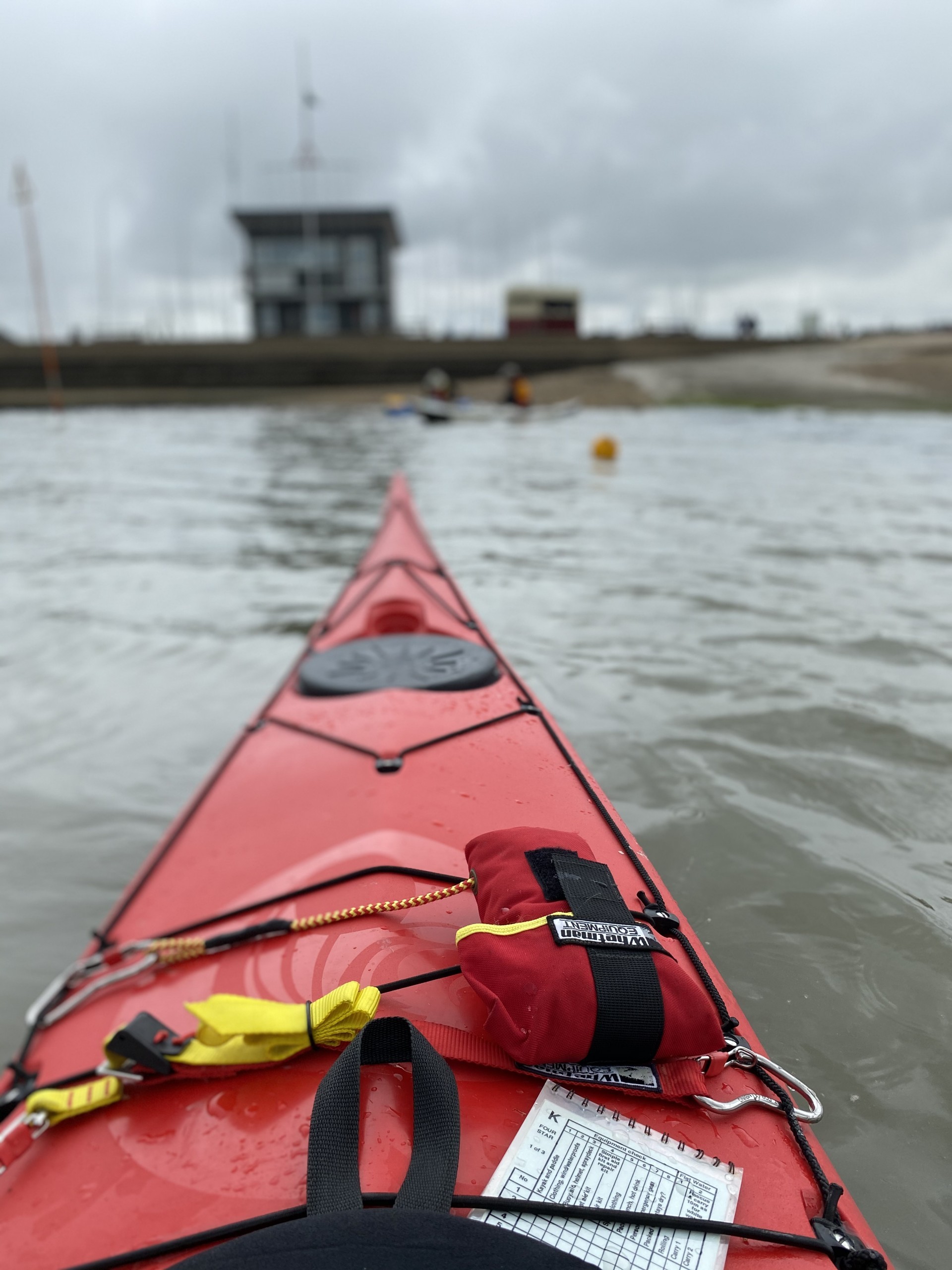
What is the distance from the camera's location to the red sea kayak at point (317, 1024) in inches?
37.4

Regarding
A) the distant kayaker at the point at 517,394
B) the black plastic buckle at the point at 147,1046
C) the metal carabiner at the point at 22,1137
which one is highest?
the distant kayaker at the point at 517,394

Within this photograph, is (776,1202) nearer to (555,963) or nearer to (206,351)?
(555,963)

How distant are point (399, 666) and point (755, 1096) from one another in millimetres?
1719

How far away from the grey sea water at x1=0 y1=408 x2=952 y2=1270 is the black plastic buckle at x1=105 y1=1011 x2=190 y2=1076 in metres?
0.91

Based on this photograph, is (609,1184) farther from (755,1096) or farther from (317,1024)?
(317,1024)

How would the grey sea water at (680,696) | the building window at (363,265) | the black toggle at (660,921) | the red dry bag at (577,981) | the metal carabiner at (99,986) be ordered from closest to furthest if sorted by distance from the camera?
1. the red dry bag at (577,981)
2. the black toggle at (660,921)
3. the metal carabiner at (99,986)
4. the grey sea water at (680,696)
5. the building window at (363,265)

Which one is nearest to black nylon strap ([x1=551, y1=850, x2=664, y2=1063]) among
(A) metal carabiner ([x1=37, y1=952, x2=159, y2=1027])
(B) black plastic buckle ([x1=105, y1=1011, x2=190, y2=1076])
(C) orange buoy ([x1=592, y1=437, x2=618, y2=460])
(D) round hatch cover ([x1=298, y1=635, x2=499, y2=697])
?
(B) black plastic buckle ([x1=105, y1=1011, x2=190, y2=1076])

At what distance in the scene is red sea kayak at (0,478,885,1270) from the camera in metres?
0.95

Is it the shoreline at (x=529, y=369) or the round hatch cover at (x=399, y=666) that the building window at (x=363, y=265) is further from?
the round hatch cover at (x=399, y=666)

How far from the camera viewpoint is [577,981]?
1.01 m

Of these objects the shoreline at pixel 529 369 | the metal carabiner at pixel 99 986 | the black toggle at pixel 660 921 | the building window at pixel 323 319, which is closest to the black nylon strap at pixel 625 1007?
the black toggle at pixel 660 921

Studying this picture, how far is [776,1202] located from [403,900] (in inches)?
25.3

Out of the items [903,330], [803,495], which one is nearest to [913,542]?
[803,495]

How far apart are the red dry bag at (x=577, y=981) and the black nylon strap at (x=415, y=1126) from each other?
10 centimetres
